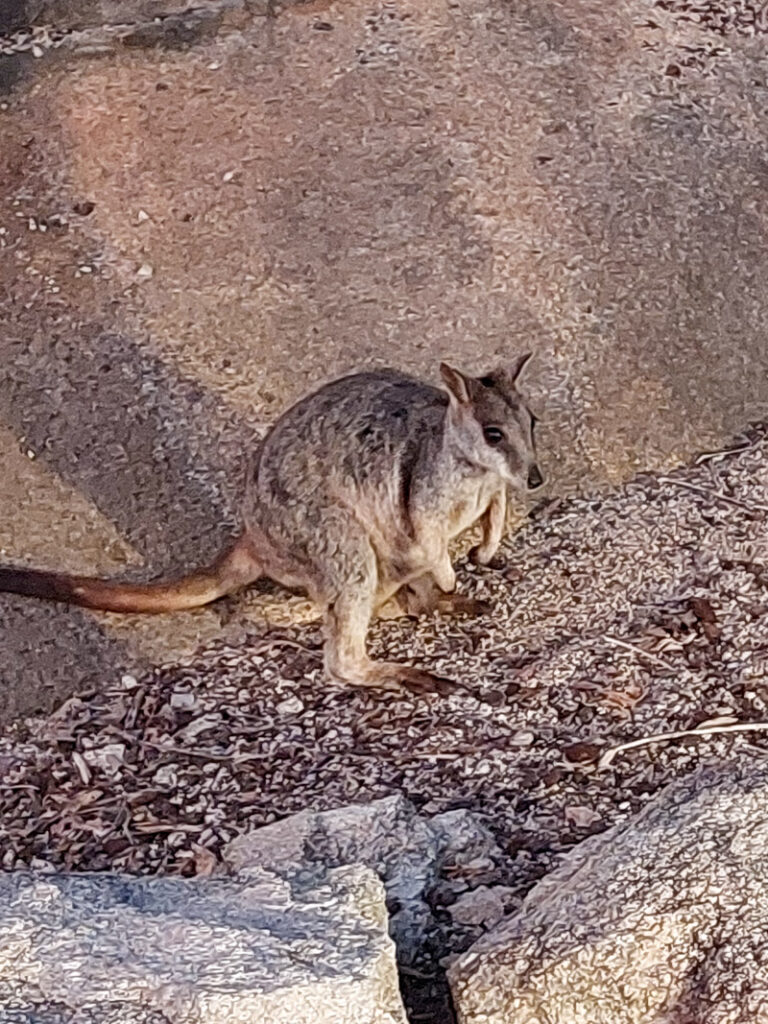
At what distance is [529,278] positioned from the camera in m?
6.47

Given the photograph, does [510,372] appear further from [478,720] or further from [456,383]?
[478,720]

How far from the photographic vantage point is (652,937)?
2830 millimetres

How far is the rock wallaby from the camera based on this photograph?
15.5 feet

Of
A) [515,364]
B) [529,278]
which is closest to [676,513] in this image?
[515,364]

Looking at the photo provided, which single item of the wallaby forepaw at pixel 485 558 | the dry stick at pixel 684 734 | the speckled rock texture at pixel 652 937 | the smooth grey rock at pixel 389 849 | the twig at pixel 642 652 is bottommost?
the wallaby forepaw at pixel 485 558

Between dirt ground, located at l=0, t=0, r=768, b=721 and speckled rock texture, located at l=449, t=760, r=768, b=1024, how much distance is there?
2233 millimetres

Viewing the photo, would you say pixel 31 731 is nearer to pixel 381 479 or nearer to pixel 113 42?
pixel 381 479

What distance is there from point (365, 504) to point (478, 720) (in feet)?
2.39

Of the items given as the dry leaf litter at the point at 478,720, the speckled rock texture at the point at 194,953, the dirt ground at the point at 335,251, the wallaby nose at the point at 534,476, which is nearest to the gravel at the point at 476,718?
the dry leaf litter at the point at 478,720

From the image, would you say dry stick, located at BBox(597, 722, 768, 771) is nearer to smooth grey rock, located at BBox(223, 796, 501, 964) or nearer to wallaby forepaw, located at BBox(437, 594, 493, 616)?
smooth grey rock, located at BBox(223, 796, 501, 964)

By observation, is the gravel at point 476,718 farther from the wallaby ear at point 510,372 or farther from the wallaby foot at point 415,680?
the wallaby ear at point 510,372

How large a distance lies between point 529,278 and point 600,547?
5.17 feet

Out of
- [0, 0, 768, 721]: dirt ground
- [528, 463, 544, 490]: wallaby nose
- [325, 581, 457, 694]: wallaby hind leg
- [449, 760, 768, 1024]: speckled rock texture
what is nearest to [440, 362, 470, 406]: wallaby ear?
[528, 463, 544, 490]: wallaby nose

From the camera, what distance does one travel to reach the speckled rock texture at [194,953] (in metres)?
2.74
